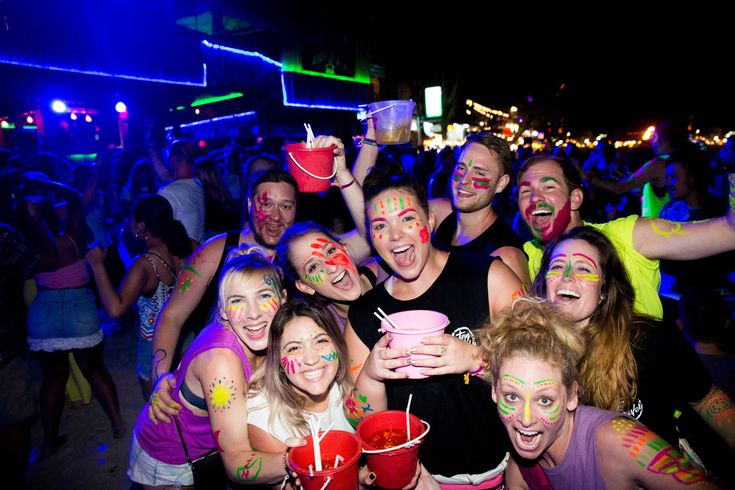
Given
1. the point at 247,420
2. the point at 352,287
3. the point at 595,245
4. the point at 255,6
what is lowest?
the point at 247,420

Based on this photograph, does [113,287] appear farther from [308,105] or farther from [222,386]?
[308,105]

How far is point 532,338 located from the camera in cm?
173

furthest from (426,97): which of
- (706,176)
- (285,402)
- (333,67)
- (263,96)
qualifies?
(285,402)

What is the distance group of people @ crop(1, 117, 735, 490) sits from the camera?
1688 mm

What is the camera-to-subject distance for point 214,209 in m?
5.60

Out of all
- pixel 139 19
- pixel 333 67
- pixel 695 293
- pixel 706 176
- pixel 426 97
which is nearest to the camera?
pixel 695 293

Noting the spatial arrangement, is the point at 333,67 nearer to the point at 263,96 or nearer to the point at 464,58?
the point at 263,96

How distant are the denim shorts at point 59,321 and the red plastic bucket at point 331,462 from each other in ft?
11.2

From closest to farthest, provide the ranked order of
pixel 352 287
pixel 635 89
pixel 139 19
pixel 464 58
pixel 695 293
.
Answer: pixel 352 287
pixel 695 293
pixel 139 19
pixel 464 58
pixel 635 89

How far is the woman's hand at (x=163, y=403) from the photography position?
2.23 metres

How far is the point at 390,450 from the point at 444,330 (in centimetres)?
65

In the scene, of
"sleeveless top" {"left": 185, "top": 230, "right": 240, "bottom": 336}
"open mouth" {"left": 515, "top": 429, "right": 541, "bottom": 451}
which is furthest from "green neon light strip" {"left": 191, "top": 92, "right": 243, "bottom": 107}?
"open mouth" {"left": 515, "top": 429, "right": 541, "bottom": 451}

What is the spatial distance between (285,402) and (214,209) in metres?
4.10

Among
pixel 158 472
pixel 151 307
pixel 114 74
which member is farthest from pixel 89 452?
pixel 114 74
